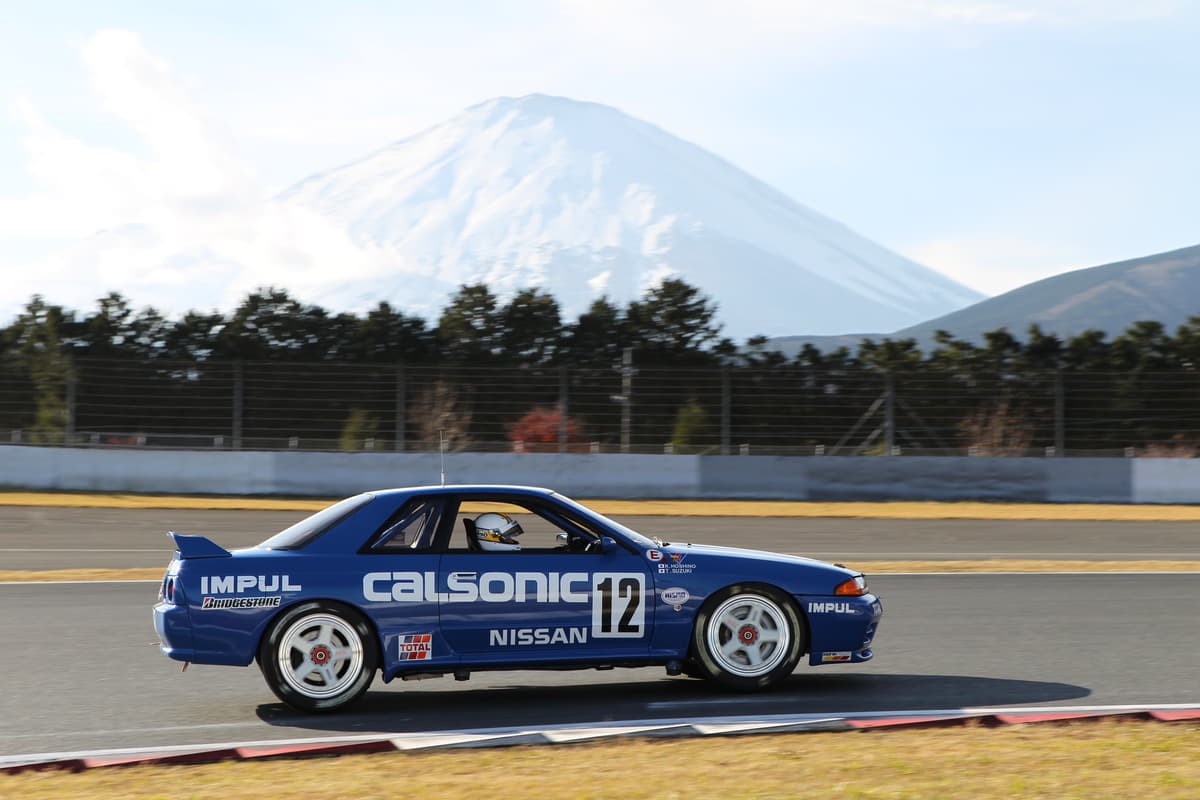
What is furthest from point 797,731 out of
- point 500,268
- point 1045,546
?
point 500,268

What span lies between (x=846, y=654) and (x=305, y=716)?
3.17m

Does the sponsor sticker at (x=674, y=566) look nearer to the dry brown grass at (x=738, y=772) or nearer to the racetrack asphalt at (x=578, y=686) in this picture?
the racetrack asphalt at (x=578, y=686)

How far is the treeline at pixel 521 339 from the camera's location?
35.7 m

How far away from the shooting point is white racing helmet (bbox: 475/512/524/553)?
7316 mm

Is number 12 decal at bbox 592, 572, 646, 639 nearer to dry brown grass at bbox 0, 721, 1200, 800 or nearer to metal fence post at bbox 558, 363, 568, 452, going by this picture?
dry brown grass at bbox 0, 721, 1200, 800

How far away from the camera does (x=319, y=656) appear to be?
277 inches

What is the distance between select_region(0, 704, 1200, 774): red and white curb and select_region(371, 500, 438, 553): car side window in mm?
1156

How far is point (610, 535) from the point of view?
740 cm

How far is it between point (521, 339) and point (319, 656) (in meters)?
31.5

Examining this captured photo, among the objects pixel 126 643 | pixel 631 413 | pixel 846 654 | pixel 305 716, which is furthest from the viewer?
pixel 631 413

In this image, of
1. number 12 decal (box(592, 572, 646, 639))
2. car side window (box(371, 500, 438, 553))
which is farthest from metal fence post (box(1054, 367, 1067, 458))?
car side window (box(371, 500, 438, 553))

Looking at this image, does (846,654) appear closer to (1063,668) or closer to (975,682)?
(975,682)

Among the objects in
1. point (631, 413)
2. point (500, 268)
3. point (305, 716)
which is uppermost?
point (500, 268)

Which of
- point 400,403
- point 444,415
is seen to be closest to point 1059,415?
point 444,415
